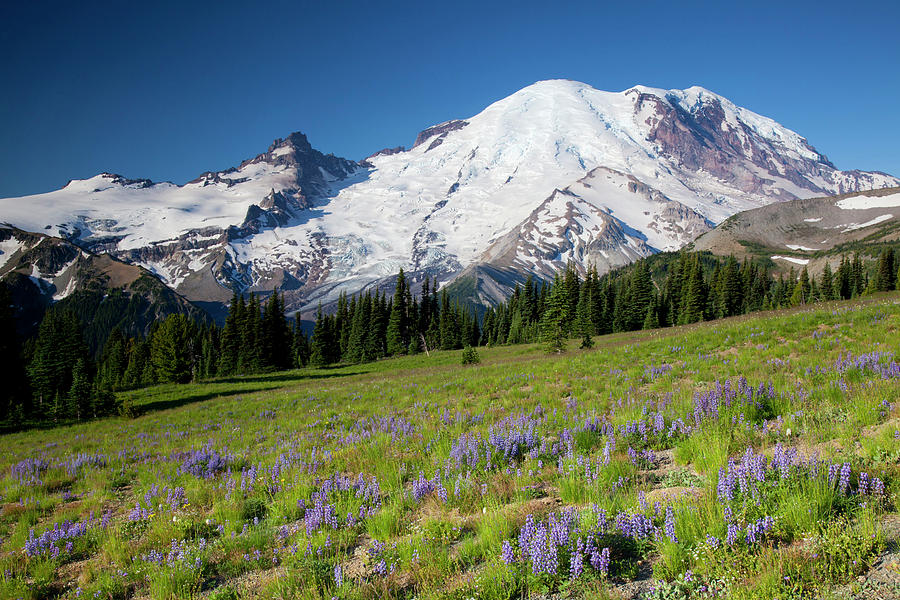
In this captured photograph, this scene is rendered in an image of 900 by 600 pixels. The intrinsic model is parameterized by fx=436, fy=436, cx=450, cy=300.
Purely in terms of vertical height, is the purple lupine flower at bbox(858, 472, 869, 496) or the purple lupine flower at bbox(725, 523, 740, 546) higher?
the purple lupine flower at bbox(858, 472, 869, 496)

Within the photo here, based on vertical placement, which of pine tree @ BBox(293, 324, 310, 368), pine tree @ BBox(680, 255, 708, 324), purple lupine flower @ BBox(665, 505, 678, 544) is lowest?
pine tree @ BBox(293, 324, 310, 368)

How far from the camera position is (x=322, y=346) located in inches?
3253

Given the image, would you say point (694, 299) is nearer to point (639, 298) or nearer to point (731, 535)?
point (639, 298)

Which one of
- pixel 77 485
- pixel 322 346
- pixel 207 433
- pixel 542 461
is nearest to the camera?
pixel 542 461

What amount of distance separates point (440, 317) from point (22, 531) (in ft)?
285

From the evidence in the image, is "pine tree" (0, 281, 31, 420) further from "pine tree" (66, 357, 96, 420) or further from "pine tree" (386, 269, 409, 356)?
"pine tree" (386, 269, 409, 356)

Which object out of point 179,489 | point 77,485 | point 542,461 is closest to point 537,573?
point 542,461

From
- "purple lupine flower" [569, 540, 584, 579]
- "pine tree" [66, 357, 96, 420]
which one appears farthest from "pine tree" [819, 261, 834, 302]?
"pine tree" [66, 357, 96, 420]

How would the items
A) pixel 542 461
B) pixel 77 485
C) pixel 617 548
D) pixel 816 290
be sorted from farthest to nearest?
pixel 816 290
pixel 77 485
pixel 542 461
pixel 617 548

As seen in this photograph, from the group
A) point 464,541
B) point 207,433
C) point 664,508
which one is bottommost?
point 207,433

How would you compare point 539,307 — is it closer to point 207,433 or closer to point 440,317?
point 440,317

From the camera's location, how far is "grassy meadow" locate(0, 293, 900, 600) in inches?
150

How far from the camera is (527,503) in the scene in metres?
5.29

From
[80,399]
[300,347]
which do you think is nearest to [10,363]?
[80,399]
